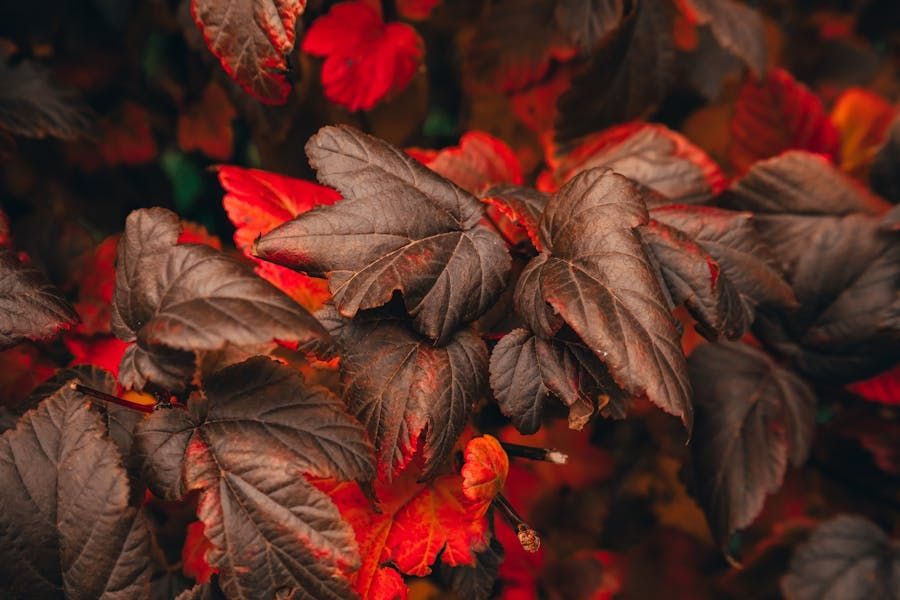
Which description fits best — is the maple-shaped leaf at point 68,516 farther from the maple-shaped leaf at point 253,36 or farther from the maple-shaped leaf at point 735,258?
the maple-shaped leaf at point 735,258

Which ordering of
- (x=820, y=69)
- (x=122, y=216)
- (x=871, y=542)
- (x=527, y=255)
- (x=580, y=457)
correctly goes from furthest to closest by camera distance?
1. (x=820, y=69)
2. (x=122, y=216)
3. (x=580, y=457)
4. (x=871, y=542)
5. (x=527, y=255)

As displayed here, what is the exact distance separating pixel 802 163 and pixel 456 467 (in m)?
0.53

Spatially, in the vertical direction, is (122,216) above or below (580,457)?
above

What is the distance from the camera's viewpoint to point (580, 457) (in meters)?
1.00

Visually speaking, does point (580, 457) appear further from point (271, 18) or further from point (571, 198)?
point (271, 18)

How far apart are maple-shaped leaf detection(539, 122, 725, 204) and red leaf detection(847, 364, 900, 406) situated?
282 mm

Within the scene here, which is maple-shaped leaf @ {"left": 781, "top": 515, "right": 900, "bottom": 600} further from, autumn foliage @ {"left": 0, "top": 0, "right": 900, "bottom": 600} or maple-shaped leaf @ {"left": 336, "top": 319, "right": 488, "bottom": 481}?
maple-shaped leaf @ {"left": 336, "top": 319, "right": 488, "bottom": 481}

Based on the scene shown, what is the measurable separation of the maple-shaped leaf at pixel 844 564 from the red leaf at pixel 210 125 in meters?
0.86

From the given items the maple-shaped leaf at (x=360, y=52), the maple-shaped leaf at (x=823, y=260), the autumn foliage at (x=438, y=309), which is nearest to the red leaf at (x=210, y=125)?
the autumn foliage at (x=438, y=309)

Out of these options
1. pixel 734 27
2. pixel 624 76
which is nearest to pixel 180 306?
pixel 624 76

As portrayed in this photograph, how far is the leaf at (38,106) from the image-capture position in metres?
0.80

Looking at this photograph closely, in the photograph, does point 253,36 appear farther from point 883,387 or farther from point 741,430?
point 883,387

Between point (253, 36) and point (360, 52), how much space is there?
0.78ft

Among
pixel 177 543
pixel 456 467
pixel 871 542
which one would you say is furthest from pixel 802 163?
pixel 177 543
